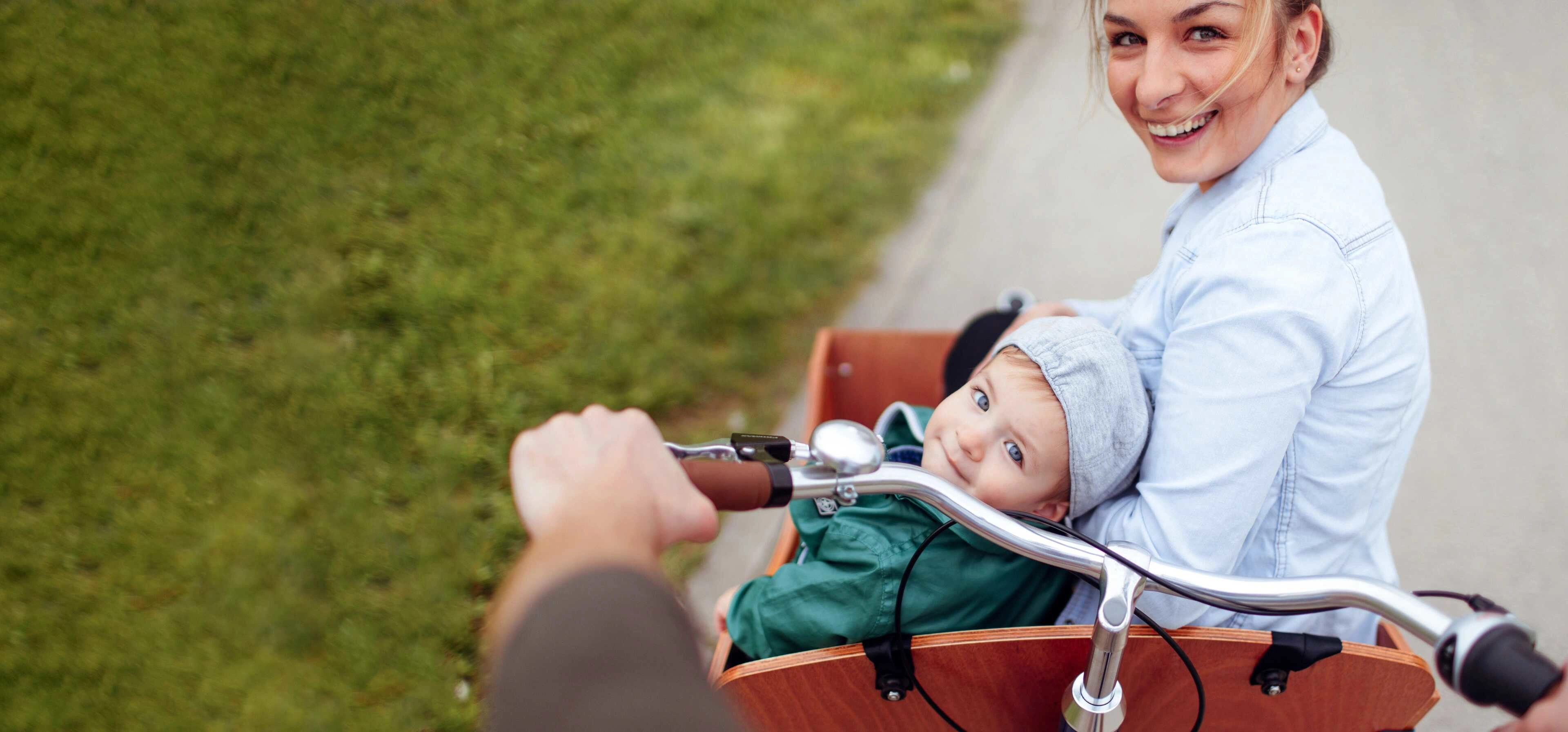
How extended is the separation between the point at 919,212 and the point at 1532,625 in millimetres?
2357

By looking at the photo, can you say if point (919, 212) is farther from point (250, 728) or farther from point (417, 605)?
point (250, 728)

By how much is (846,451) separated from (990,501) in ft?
1.47

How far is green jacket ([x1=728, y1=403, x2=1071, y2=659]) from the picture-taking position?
58.6 inches

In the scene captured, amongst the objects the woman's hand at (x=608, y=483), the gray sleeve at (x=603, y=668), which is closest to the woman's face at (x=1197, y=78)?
the woman's hand at (x=608, y=483)

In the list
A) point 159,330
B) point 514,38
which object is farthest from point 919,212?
point 159,330

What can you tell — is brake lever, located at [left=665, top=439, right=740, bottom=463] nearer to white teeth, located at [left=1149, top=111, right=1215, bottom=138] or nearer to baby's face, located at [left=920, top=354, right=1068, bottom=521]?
baby's face, located at [left=920, top=354, right=1068, bottom=521]

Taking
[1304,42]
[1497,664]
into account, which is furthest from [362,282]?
[1497,664]

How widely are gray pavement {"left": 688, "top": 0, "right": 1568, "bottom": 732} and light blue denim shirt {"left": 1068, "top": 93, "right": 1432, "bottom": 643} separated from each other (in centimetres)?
118

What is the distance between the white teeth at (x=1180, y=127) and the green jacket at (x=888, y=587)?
2.34 ft

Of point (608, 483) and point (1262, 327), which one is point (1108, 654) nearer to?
point (1262, 327)

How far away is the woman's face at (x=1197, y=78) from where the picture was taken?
148 centimetres

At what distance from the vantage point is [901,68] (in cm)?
443

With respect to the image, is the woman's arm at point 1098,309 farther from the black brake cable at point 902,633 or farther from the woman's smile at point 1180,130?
the black brake cable at point 902,633

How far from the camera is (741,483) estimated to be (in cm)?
114
